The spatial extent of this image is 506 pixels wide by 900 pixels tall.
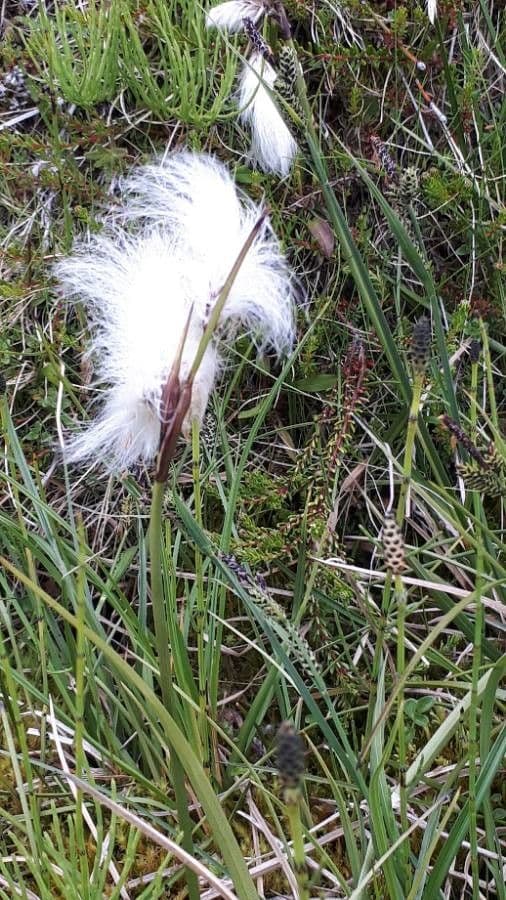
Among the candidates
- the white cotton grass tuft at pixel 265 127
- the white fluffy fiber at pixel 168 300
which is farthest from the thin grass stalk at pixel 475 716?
the white cotton grass tuft at pixel 265 127

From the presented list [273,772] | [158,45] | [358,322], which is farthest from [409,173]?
[158,45]

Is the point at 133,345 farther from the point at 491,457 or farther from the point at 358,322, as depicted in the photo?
the point at 358,322

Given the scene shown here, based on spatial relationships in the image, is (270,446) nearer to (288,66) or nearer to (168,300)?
(168,300)

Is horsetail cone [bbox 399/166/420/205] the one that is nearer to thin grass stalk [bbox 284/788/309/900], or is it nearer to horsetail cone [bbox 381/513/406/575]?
horsetail cone [bbox 381/513/406/575]

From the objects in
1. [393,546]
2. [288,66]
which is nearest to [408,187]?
[288,66]

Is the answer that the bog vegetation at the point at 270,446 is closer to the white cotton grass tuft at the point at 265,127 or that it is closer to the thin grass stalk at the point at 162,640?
the white cotton grass tuft at the point at 265,127

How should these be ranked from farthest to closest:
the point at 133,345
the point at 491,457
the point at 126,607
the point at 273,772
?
1. the point at 126,607
2. the point at 273,772
3. the point at 133,345
4. the point at 491,457
